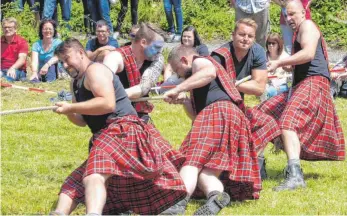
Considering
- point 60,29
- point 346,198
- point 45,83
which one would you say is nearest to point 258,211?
point 346,198

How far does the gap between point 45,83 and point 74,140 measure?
7.96 feet

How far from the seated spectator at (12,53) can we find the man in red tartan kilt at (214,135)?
16.2ft

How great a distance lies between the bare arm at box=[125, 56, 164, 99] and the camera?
7.29 meters

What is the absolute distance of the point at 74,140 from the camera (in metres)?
9.75

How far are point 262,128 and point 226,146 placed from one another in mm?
606

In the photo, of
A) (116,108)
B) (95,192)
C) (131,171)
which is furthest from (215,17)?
(95,192)

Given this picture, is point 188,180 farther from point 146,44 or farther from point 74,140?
point 74,140

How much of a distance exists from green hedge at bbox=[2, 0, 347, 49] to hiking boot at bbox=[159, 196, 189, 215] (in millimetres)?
7972

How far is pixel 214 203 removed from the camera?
697cm

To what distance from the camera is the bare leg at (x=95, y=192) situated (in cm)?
633

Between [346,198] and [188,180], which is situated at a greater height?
[188,180]

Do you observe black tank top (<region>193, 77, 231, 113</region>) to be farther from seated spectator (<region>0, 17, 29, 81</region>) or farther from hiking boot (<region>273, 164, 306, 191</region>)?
seated spectator (<region>0, 17, 29, 81</region>)

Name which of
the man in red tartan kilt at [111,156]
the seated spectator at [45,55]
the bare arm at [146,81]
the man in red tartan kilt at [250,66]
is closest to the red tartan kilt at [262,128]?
the man in red tartan kilt at [250,66]

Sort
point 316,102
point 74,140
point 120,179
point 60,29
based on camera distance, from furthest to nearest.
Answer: point 60,29 < point 74,140 < point 316,102 < point 120,179
